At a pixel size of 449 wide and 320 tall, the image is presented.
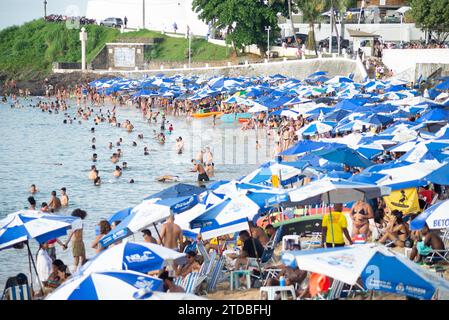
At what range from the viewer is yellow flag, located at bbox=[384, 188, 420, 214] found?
52.7 feet

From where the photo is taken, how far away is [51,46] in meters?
99.6

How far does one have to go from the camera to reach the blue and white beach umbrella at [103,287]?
9500 millimetres

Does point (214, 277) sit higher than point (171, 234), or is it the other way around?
point (171, 234)

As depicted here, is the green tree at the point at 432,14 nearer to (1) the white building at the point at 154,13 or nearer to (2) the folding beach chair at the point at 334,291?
(1) the white building at the point at 154,13

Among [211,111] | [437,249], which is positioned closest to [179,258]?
[437,249]

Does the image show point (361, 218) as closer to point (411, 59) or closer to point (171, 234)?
point (171, 234)

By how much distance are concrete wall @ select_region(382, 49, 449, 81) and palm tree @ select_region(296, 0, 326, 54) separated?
1168cm

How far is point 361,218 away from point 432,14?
4323cm

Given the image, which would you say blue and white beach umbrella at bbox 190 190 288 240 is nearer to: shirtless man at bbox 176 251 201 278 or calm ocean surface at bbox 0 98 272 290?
shirtless man at bbox 176 251 201 278

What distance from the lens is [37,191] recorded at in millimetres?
29531

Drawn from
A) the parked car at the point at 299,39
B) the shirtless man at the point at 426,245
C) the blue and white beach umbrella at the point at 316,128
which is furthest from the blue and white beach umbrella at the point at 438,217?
the parked car at the point at 299,39

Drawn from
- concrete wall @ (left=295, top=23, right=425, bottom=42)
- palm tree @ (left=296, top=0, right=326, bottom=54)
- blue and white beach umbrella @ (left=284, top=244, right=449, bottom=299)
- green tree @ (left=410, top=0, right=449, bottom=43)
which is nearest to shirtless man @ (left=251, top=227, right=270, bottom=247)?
blue and white beach umbrella @ (left=284, top=244, right=449, bottom=299)

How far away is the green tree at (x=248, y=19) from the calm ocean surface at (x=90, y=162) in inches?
688

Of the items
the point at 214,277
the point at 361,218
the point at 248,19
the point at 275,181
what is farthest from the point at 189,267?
the point at 248,19
